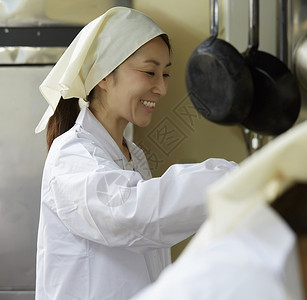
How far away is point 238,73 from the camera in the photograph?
2.97 feet

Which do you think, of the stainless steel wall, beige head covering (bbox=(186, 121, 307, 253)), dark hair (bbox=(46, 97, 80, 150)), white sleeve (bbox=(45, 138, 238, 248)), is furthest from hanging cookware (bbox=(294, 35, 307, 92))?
the stainless steel wall

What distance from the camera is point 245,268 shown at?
0.34m

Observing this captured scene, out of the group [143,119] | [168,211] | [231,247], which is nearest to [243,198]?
[231,247]

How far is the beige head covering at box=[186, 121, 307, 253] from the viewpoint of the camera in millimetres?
364

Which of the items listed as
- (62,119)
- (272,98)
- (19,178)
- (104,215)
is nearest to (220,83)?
(272,98)

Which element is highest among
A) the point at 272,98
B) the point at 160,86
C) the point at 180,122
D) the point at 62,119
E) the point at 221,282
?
the point at 221,282

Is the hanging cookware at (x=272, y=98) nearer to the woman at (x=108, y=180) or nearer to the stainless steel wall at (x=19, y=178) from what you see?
the woman at (x=108, y=180)

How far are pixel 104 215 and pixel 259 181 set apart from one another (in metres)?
0.82

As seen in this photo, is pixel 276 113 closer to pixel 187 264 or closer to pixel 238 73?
pixel 238 73

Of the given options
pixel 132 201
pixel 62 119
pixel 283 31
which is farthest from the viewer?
pixel 62 119

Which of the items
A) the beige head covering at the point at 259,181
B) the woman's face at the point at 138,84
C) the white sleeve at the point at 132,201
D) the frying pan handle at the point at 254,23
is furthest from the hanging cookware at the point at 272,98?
the beige head covering at the point at 259,181

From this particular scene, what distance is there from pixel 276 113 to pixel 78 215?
507 mm

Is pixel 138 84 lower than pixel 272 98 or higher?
lower

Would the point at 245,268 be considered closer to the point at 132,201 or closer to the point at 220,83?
the point at 220,83
